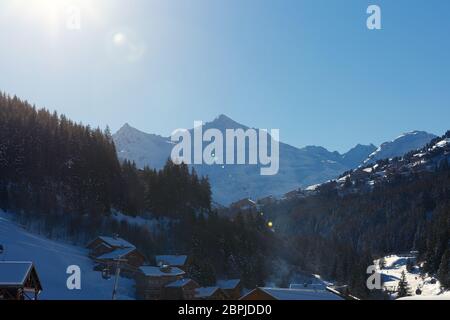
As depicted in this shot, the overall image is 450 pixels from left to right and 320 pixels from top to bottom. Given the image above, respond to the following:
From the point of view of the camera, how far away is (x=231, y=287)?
83.1 meters

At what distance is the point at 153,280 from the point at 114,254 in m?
7.33

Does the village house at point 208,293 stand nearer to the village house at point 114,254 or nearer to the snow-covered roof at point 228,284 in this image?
the snow-covered roof at point 228,284

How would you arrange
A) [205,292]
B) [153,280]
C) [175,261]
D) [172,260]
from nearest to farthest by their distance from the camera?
[205,292]
[153,280]
[175,261]
[172,260]

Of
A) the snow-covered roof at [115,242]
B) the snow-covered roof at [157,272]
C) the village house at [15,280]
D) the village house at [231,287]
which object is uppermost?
the village house at [15,280]

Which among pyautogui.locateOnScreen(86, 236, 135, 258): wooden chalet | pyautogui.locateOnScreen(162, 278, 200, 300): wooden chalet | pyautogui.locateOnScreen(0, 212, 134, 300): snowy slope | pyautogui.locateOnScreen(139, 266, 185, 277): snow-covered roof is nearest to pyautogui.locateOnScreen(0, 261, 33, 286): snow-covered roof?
pyautogui.locateOnScreen(0, 212, 134, 300): snowy slope

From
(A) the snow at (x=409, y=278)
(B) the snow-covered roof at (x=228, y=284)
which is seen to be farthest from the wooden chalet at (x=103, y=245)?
(A) the snow at (x=409, y=278)

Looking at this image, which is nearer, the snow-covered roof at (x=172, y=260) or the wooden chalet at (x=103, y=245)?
the wooden chalet at (x=103, y=245)

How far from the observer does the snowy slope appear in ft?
207

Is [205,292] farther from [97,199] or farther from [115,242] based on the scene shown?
[97,199]

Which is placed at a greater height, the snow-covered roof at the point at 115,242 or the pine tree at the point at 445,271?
the snow-covered roof at the point at 115,242

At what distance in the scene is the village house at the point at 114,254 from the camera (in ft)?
253

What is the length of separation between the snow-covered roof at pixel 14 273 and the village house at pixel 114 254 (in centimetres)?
3825

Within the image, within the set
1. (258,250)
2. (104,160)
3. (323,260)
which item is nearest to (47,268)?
(104,160)

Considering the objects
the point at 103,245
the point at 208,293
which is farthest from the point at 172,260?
the point at 208,293
